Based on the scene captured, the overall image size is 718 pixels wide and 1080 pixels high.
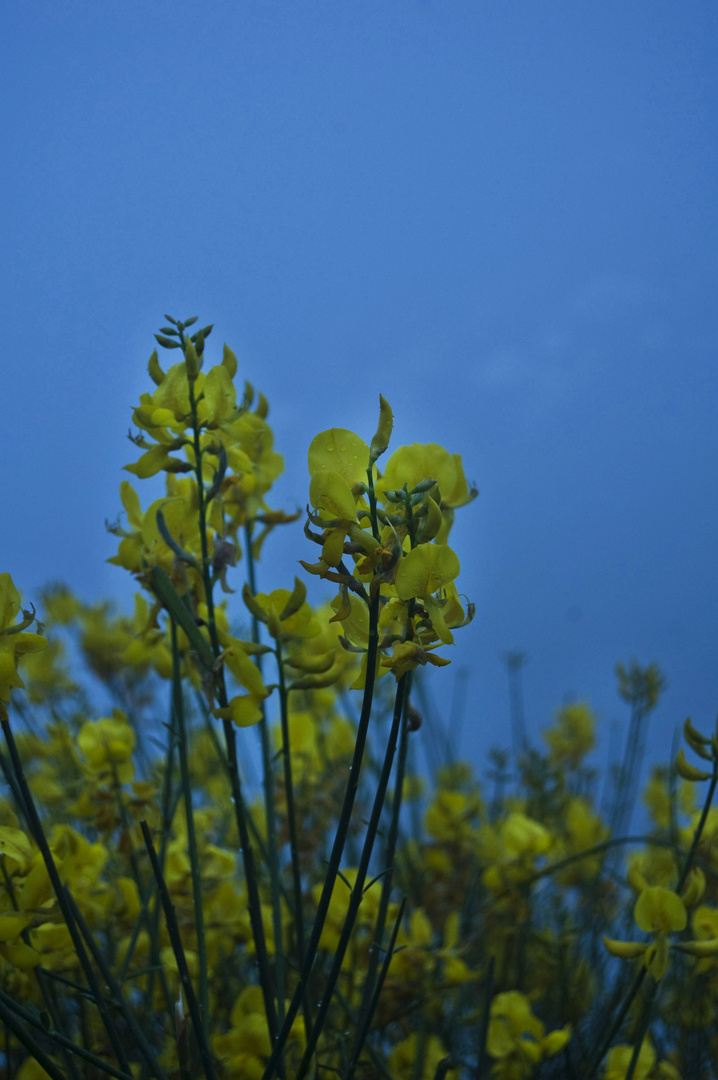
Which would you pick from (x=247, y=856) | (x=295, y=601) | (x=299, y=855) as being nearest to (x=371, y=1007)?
(x=247, y=856)

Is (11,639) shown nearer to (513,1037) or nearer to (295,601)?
(295,601)

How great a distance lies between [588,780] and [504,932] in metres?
0.86

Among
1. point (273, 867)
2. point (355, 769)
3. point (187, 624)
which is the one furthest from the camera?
point (273, 867)

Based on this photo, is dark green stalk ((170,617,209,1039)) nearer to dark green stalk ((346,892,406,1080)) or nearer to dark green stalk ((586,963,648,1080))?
dark green stalk ((346,892,406,1080))

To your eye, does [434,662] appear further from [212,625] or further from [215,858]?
[215,858]

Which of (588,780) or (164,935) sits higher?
(588,780)

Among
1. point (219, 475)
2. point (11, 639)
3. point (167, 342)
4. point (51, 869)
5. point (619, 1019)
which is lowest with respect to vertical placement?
point (619, 1019)

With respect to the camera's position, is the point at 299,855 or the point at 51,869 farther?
the point at 299,855

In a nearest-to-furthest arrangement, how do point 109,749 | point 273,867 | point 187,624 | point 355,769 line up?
point 355,769, point 187,624, point 273,867, point 109,749

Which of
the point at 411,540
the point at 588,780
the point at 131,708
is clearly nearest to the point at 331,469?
the point at 411,540

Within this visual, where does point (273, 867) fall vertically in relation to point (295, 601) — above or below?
below

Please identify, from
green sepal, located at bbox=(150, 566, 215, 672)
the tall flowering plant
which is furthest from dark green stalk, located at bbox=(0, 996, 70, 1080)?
green sepal, located at bbox=(150, 566, 215, 672)

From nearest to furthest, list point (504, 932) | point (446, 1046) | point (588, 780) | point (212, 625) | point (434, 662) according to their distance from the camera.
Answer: point (434, 662) < point (212, 625) < point (446, 1046) < point (504, 932) < point (588, 780)

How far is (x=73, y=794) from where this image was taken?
1.21 metres
